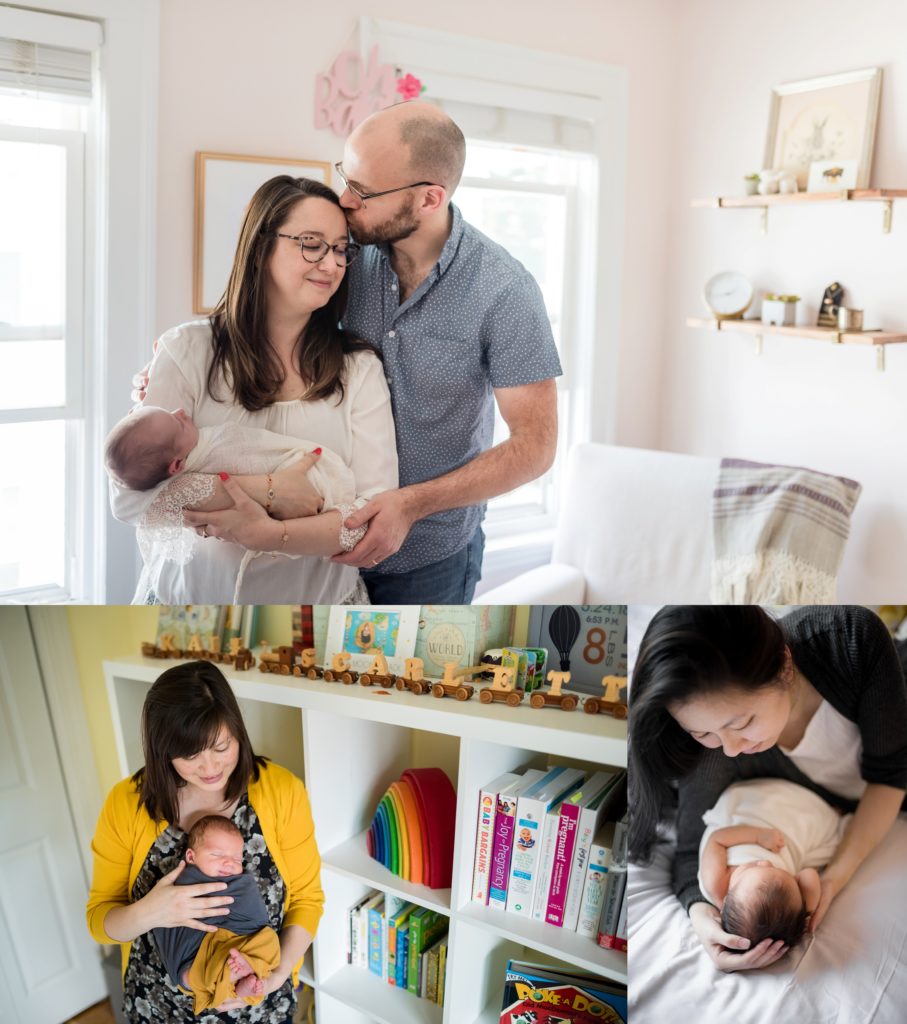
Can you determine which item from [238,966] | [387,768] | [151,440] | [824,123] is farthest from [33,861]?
[824,123]

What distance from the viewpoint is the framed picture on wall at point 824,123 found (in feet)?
4.89

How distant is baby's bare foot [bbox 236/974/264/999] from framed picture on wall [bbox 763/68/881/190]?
131 centimetres

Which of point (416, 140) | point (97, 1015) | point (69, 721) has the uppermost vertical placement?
point (416, 140)

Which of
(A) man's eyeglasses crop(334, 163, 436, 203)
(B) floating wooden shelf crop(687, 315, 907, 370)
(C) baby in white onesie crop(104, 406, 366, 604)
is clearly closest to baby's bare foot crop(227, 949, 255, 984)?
(C) baby in white onesie crop(104, 406, 366, 604)

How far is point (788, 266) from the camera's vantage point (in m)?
1.62

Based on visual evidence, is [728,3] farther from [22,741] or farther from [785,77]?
[22,741]

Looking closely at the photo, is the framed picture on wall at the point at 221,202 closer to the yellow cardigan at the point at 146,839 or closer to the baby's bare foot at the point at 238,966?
the yellow cardigan at the point at 146,839

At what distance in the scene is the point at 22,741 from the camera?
1069 mm

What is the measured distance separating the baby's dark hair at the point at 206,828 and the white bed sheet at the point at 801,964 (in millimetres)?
411

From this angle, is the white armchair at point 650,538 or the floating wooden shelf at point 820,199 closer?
the floating wooden shelf at point 820,199

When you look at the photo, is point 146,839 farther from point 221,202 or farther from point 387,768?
point 221,202

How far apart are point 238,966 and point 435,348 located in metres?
0.74

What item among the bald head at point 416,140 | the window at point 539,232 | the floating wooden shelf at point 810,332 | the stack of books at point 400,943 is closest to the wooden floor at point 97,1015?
the stack of books at point 400,943

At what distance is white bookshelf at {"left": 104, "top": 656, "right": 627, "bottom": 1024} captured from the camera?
3.50 ft
